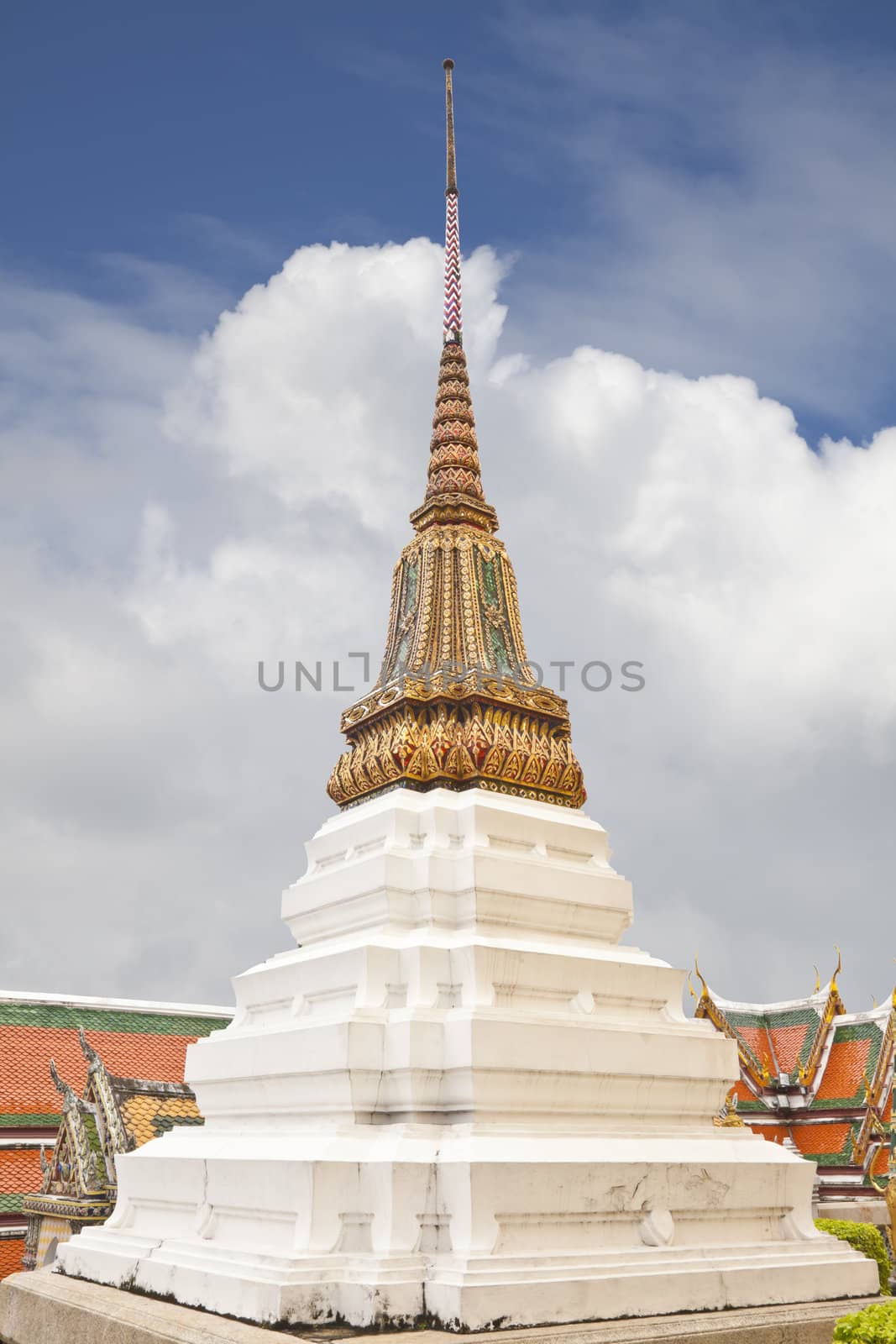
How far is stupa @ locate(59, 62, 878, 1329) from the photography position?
7.45 meters

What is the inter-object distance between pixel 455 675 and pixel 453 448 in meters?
2.81

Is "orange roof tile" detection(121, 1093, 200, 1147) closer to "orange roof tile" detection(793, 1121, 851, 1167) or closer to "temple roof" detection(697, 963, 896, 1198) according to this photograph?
"temple roof" detection(697, 963, 896, 1198)

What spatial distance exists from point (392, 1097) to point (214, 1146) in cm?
172

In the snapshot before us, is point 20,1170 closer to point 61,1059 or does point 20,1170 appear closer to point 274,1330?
point 61,1059

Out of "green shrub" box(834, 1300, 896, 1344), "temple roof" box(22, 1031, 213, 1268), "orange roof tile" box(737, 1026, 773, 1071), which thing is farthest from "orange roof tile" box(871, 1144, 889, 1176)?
"green shrub" box(834, 1300, 896, 1344)

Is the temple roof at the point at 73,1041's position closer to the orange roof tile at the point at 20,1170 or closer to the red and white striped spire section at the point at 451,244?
the orange roof tile at the point at 20,1170

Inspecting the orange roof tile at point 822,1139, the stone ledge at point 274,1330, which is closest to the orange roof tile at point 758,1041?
the orange roof tile at point 822,1139

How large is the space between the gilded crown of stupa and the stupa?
1.3 inches

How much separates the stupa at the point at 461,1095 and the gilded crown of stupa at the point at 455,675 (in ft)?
0.11

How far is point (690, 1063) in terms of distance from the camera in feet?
30.3

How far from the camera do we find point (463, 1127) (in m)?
8.00

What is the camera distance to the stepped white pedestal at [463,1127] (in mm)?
7402

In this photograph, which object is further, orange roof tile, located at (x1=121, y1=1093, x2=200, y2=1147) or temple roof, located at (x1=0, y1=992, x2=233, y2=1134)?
temple roof, located at (x1=0, y1=992, x2=233, y2=1134)

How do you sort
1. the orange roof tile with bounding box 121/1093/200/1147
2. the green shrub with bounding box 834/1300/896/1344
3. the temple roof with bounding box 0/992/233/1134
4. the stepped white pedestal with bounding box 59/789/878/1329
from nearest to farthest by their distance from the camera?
the green shrub with bounding box 834/1300/896/1344 → the stepped white pedestal with bounding box 59/789/878/1329 → the orange roof tile with bounding box 121/1093/200/1147 → the temple roof with bounding box 0/992/233/1134
